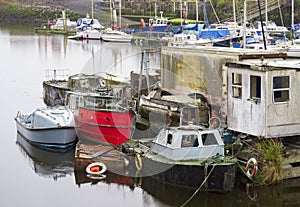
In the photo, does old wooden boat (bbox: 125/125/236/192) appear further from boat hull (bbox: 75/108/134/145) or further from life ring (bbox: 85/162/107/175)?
boat hull (bbox: 75/108/134/145)

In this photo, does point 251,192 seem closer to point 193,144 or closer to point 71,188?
point 193,144

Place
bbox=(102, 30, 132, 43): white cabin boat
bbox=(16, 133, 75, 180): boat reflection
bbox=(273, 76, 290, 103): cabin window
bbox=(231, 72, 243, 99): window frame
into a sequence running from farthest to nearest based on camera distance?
bbox=(102, 30, 132, 43): white cabin boat
bbox=(16, 133, 75, 180): boat reflection
bbox=(231, 72, 243, 99): window frame
bbox=(273, 76, 290, 103): cabin window

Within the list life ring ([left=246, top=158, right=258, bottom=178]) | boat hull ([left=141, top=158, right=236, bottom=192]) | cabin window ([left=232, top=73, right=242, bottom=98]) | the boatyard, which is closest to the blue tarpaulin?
the boatyard

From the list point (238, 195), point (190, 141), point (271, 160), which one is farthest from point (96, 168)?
point (271, 160)

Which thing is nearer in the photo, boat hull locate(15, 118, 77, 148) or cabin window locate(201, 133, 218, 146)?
cabin window locate(201, 133, 218, 146)

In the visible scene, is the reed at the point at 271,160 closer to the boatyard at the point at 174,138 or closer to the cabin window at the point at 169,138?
the boatyard at the point at 174,138

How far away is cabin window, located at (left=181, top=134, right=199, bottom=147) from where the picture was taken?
15523mm

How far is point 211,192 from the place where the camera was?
15438 mm

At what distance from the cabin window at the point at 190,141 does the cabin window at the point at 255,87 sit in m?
2.05

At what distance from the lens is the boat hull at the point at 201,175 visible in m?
15.1

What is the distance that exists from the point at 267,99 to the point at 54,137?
7569mm

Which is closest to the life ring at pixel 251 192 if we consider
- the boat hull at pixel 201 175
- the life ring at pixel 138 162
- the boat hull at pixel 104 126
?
the boat hull at pixel 201 175

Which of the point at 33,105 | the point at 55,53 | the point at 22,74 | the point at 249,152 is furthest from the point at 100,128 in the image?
the point at 55,53

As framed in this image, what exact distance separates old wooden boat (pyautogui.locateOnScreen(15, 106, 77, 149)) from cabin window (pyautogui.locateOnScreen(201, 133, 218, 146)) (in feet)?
19.3
